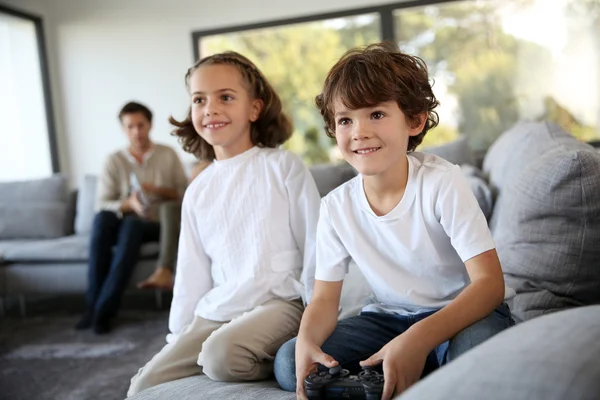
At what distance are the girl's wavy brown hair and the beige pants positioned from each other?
527 millimetres

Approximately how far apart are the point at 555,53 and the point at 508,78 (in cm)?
36

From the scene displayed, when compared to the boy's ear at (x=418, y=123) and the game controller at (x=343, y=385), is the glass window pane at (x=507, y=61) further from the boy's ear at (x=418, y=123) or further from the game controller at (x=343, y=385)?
the game controller at (x=343, y=385)

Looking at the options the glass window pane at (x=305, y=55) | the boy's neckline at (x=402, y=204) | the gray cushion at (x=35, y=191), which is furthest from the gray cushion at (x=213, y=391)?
the glass window pane at (x=305, y=55)

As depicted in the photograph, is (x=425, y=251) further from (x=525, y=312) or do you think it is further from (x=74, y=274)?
(x=74, y=274)

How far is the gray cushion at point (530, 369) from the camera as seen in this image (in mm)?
623

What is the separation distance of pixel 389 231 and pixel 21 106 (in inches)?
197

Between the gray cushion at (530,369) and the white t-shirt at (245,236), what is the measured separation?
87cm

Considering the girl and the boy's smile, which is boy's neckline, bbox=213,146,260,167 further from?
the boy's smile

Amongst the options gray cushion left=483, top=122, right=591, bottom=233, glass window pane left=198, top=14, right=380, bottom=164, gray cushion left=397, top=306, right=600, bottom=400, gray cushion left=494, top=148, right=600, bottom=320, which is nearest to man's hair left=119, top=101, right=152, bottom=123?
glass window pane left=198, top=14, right=380, bottom=164

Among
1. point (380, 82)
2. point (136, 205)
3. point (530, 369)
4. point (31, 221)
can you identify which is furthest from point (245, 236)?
point (31, 221)

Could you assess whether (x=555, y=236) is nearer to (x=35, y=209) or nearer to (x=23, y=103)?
(x=35, y=209)

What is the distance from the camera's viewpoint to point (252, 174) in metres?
1.75

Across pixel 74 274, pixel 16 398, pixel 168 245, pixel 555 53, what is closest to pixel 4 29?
pixel 74 274

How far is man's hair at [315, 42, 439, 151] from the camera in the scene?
1247mm
